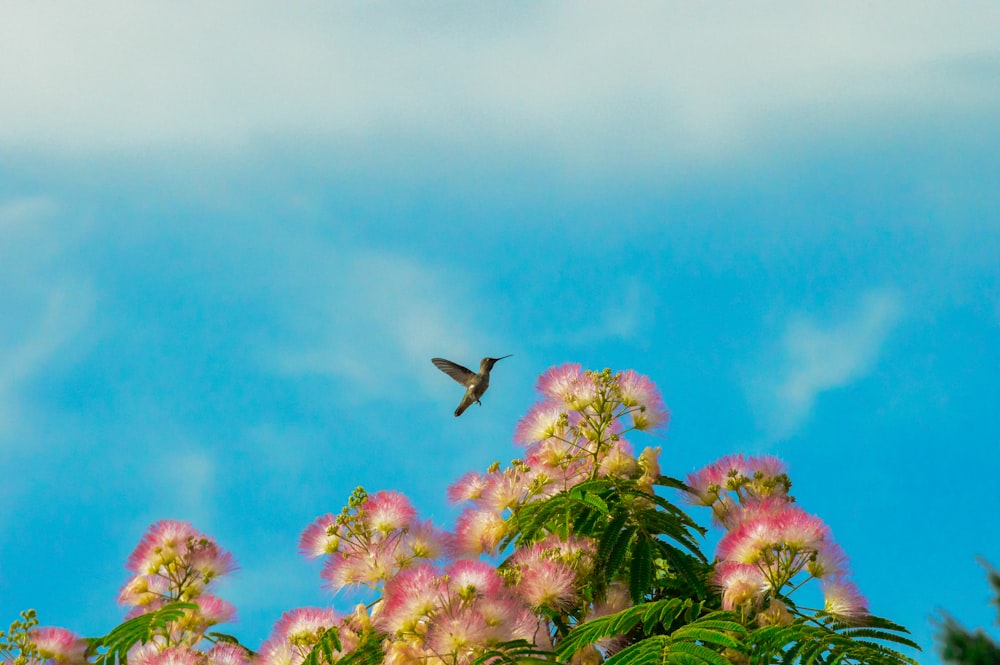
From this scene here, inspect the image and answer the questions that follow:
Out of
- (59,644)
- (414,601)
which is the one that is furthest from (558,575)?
(59,644)

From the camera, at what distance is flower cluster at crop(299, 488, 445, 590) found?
4824mm

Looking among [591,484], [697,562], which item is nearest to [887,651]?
[697,562]

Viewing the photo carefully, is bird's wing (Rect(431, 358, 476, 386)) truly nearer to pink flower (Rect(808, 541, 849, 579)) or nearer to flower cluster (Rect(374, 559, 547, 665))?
pink flower (Rect(808, 541, 849, 579))

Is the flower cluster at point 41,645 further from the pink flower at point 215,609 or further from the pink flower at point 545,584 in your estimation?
the pink flower at point 545,584

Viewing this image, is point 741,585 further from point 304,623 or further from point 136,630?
point 136,630

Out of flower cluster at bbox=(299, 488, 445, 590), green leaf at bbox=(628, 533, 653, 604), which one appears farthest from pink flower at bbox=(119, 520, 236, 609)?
green leaf at bbox=(628, 533, 653, 604)

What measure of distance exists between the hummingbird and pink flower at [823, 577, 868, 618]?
582 cm

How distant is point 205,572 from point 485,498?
5.06ft

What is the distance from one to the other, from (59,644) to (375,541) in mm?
1740

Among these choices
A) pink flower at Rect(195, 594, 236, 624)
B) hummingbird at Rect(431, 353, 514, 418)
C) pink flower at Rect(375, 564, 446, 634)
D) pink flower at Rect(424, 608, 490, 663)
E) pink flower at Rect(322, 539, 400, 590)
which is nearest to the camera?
pink flower at Rect(424, 608, 490, 663)

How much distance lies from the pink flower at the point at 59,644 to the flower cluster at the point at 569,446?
1979mm

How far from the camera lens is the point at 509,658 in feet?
13.0

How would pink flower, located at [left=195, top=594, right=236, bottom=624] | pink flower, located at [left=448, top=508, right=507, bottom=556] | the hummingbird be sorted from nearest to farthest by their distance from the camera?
pink flower, located at [left=448, top=508, right=507, bottom=556], pink flower, located at [left=195, top=594, right=236, bottom=624], the hummingbird

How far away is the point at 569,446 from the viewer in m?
5.39
